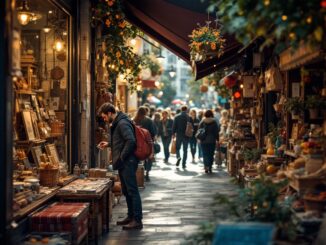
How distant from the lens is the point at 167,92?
255 ft

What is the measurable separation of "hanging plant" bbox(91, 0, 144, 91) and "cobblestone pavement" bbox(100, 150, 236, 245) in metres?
2.95

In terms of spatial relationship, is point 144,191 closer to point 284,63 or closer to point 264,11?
point 284,63

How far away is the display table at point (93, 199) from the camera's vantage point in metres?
10.1

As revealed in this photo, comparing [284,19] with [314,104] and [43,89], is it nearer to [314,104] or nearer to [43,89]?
[314,104]

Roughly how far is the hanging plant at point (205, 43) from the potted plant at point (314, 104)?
3655mm

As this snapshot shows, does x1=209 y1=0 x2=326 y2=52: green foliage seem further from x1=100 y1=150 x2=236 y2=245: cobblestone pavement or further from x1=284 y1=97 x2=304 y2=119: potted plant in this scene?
x1=100 y1=150 x2=236 y2=245: cobblestone pavement

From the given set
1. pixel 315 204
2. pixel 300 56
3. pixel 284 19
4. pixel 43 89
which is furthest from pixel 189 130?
pixel 284 19

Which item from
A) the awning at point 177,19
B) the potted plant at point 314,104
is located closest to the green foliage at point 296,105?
the potted plant at point 314,104

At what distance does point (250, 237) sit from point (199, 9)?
920cm

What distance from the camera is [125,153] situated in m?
10.9

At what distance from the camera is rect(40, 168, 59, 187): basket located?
34.9 ft

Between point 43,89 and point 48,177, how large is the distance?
97.8 inches

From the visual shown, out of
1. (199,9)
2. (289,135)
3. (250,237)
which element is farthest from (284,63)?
(199,9)

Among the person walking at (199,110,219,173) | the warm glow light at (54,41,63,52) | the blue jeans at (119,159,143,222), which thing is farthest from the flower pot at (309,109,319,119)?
the person walking at (199,110,219,173)
